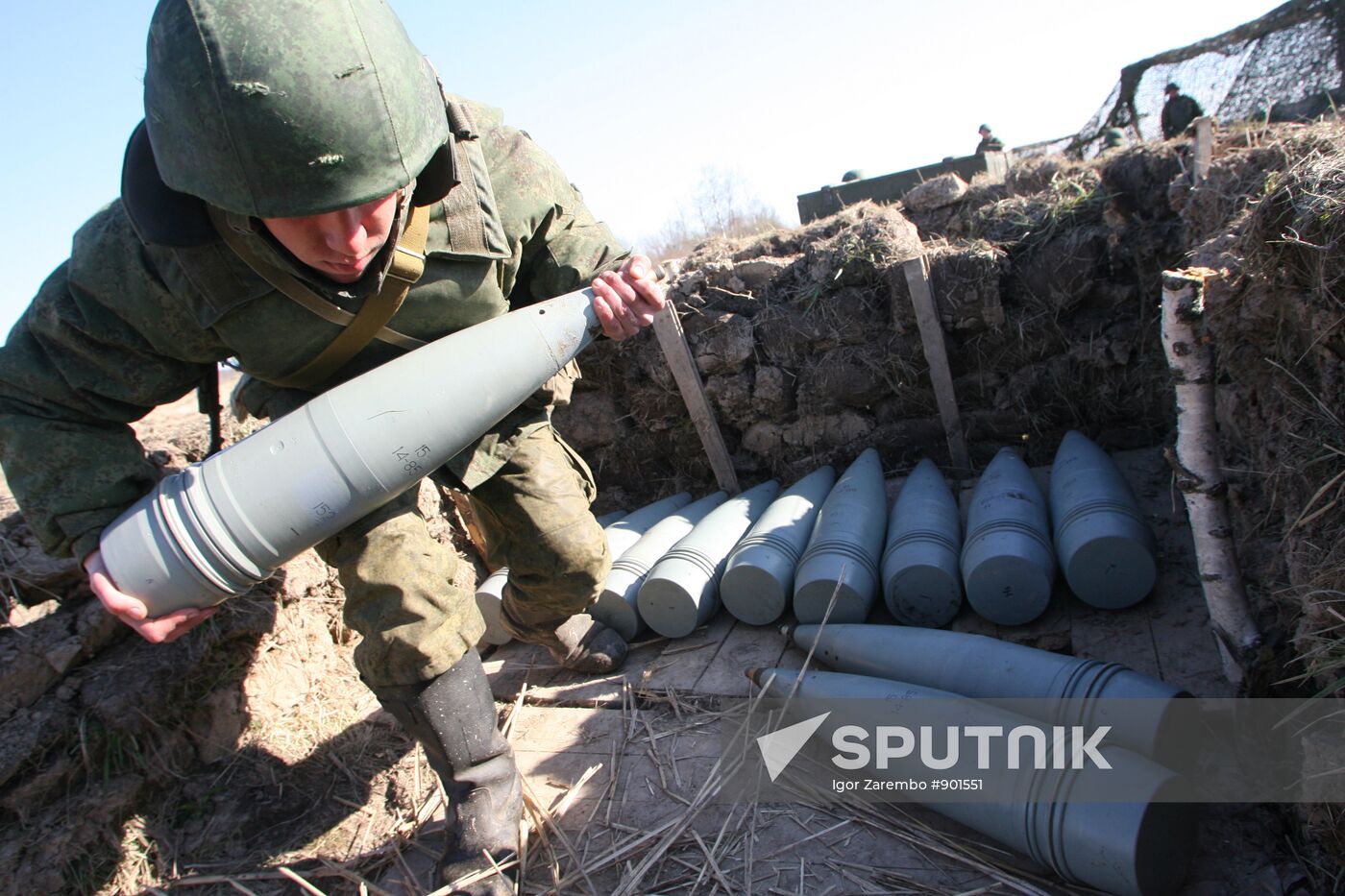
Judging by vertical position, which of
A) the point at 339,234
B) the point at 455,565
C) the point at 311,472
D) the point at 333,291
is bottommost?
the point at 455,565

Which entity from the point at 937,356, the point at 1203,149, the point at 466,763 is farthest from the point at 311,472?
the point at 1203,149

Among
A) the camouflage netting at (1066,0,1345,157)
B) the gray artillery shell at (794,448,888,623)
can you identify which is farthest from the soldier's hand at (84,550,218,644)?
the camouflage netting at (1066,0,1345,157)

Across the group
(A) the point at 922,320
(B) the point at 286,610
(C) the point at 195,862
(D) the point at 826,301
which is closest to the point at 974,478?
(A) the point at 922,320

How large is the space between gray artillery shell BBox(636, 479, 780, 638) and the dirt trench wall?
138cm

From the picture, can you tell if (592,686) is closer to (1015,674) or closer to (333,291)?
(1015,674)

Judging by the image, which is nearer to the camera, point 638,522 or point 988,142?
point 638,522

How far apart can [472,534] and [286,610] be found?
43.9 inches

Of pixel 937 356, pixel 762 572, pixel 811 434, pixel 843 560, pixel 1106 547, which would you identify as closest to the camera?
pixel 1106 547

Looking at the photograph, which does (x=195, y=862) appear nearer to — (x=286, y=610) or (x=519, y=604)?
(x=286, y=610)

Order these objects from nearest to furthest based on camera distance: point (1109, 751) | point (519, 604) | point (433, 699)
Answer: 1. point (1109, 751)
2. point (433, 699)
3. point (519, 604)

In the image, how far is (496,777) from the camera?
260 centimetres

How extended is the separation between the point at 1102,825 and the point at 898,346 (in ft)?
10.9

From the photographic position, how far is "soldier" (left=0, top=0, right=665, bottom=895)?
71.4 inches

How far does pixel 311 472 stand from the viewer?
2094 millimetres
